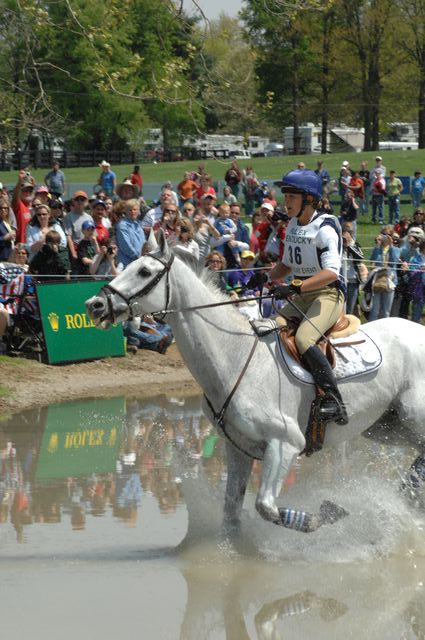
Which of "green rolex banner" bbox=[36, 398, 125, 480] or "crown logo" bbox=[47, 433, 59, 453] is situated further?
"crown logo" bbox=[47, 433, 59, 453]

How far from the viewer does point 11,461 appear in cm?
1175

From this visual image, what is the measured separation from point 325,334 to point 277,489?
1.21 metres

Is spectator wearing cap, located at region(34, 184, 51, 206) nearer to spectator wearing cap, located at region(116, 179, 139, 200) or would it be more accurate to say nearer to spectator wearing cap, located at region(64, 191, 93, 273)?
spectator wearing cap, located at region(64, 191, 93, 273)

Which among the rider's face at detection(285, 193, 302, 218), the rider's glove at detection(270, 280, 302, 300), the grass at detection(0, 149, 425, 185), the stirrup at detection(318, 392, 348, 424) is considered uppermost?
the rider's face at detection(285, 193, 302, 218)

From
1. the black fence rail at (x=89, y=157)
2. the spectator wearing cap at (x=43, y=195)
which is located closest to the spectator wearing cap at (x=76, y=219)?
the spectator wearing cap at (x=43, y=195)

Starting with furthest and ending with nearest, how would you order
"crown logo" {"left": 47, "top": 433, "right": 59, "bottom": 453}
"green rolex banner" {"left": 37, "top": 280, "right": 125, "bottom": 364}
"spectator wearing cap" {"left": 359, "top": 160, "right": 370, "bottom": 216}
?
"spectator wearing cap" {"left": 359, "top": 160, "right": 370, "bottom": 216} → "green rolex banner" {"left": 37, "top": 280, "right": 125, "bottom": 364} → "crown logo" {"left": 47, "top": 433, "right": 59, "bottom": 453}

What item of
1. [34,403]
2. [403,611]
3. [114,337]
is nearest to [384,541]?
[403,611]

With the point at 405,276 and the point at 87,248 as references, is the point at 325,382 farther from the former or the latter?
the point at 405,276

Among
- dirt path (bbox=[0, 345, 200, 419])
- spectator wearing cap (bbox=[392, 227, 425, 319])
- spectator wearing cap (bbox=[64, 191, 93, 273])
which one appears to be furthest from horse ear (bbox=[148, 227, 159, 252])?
spectator wearing cap (bbox=[392, 227, 425, 319])

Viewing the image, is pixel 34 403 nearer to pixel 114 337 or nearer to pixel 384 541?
pixel 114 337

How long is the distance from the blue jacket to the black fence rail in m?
30.4

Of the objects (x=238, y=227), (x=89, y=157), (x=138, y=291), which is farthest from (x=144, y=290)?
(x=89, y=157)

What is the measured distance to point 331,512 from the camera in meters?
8.53

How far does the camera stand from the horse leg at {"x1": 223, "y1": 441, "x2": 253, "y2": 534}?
8453mm
